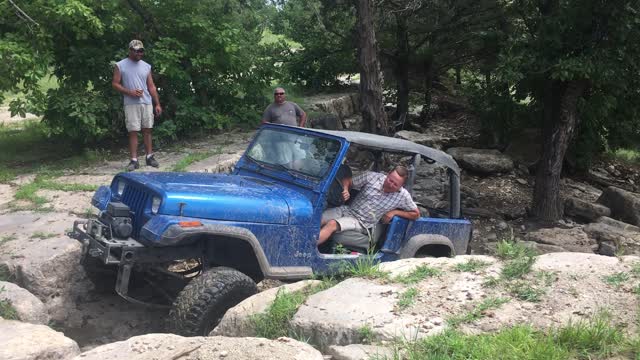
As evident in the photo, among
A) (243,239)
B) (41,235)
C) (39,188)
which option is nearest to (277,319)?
(243,239)

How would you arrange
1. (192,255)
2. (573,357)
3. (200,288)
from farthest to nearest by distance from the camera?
(192,255)
(200,288)
(573,357)

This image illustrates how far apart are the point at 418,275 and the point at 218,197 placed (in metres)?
1.64

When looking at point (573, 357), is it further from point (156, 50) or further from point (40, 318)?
point (156, 50)

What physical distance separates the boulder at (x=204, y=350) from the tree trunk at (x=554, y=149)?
8177mm

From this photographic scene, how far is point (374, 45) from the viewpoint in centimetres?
1005

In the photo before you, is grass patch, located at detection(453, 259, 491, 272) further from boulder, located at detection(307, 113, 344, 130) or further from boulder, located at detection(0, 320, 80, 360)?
boulder, located at detection(307, 113, 344, 130)

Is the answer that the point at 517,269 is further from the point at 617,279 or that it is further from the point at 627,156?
the point at 627,156

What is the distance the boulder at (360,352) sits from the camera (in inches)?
141

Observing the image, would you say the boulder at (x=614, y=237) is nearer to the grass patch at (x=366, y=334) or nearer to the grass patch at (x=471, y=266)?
the grass patch at (x=471, y=266)

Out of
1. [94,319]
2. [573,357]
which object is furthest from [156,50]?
[573,357]

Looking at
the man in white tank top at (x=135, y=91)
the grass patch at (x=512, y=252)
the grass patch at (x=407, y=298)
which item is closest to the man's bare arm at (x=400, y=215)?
the grass patch at (x=512, y=252)

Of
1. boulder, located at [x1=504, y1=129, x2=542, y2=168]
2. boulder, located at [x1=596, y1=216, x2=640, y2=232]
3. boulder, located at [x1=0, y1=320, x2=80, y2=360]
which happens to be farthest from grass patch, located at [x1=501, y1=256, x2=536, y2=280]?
boulder, located at [x1=504, y1=129, x2=542, y2=168]

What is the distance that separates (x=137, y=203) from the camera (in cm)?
489

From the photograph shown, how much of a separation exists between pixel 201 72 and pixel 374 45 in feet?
9.81
